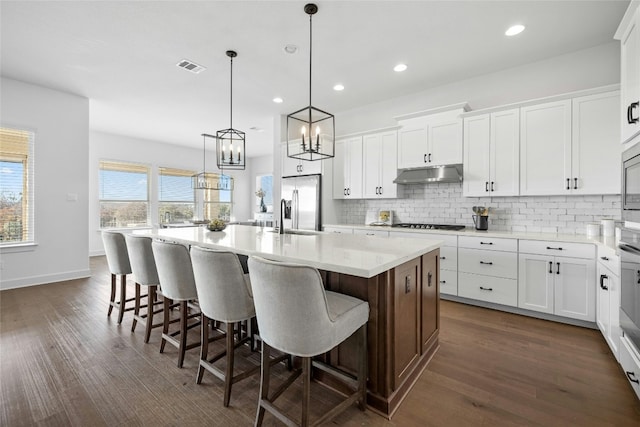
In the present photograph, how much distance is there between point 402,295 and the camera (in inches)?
72.7

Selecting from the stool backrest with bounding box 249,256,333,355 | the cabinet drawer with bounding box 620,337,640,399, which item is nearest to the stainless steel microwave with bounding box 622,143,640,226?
the cabinet drawer with bounding box 620,337,640,399

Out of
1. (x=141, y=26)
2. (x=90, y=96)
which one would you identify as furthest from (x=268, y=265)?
(x=90, y=96)

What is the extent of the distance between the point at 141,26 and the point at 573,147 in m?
4.65

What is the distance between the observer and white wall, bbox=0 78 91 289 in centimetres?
416

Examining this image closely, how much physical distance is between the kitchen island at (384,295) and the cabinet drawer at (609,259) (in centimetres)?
127

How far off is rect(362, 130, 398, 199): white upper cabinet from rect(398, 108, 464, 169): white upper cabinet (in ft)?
0.44

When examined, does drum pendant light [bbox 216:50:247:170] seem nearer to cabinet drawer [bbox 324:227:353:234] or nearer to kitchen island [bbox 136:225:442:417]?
kitchen island [bbox 136:225:442:417]

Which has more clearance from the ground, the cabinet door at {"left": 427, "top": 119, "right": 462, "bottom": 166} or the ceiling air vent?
the ceiling air vent

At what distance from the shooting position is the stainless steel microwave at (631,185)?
5.90 ft

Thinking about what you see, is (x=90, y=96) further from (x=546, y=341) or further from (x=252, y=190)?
(x=546, y=341)

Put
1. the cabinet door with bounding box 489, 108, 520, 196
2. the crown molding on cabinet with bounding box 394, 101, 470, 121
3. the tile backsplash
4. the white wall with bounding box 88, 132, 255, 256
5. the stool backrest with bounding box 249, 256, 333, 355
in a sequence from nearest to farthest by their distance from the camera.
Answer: the stool backrest with bounding box 249, 256, 333, 355
the tile backsplash
the cabinet door with bounding box 489, 108, 520, 196
the crown molding on cabinet with bounding box 394, 101, 470, 121
the white wall with bounding box 88, 132, 255, 256

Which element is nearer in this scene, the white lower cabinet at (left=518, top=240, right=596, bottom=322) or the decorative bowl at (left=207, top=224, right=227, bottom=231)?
the white lower cabinet at (left=518, top=240, right=596, bottom=322)

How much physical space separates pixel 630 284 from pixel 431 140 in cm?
269

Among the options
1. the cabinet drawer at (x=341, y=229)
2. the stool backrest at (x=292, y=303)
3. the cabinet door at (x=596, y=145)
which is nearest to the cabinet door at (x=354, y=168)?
the cabinet drawer at (x=341, y=229)
